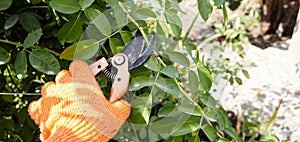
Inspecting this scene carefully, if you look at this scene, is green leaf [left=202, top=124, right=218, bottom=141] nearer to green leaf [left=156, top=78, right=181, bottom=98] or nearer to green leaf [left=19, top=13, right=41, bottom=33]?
green leaf [left=156, top=78, right=181, bottom=98]

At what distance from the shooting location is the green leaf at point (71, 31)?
2.63 feet

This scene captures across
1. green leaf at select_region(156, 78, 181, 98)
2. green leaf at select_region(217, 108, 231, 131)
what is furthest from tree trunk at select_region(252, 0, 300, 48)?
green leaf at select_region(156, 78, 181, 98)

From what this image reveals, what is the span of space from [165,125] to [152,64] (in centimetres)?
14

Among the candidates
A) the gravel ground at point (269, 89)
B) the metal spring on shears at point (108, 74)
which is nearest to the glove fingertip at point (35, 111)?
the metal spring on shears at point (108, 74)

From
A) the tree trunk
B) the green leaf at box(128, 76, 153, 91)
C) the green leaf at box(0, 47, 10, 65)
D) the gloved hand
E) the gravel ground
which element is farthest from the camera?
the tree trunk

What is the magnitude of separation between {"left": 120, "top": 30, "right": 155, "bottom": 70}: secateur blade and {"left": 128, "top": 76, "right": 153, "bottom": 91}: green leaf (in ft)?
0.11

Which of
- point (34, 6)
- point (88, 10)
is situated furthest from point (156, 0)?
point (34, 6)

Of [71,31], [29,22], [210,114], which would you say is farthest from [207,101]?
[29,22]

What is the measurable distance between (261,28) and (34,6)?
124 inches

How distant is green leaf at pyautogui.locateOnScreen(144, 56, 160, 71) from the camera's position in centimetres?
73

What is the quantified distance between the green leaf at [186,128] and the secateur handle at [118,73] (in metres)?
0.12

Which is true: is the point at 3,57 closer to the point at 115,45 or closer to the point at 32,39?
the point at 32,39

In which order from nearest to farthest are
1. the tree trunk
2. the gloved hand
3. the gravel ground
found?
the gloved hand, the gravel ground, the tree trunk

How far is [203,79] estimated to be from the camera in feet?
2.55
